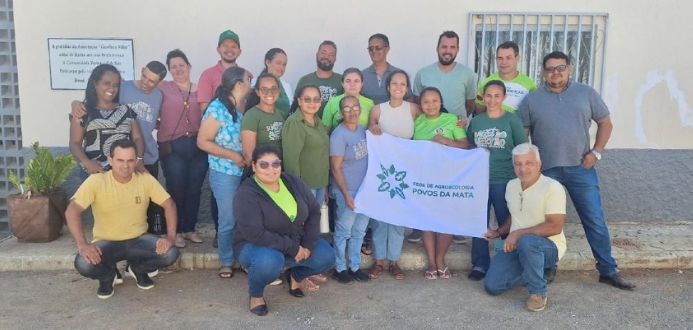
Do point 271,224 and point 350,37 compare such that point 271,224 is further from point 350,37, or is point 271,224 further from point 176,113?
point 350,37

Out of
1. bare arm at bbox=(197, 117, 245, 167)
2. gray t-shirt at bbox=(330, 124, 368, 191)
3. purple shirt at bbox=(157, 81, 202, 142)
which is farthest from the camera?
purple shirt at bbox=(157, 81, 202, 142)

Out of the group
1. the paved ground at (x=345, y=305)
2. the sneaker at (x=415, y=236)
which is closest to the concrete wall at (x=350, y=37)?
the sneaker at (x=415, y=236)

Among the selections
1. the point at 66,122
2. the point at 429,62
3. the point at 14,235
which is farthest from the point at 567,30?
the point at 14,235

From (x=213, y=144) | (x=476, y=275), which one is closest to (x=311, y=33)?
(x=213, y=144)

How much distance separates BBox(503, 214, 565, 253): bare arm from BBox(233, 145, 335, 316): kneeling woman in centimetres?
144

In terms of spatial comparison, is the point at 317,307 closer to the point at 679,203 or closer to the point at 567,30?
the point at 567,30

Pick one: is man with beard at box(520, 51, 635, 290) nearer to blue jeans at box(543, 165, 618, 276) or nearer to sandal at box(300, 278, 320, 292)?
Answer: blue jeans at box(543, 165, 618, 276)

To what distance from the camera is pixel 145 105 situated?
5242 mm

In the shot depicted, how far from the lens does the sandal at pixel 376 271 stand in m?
5.16

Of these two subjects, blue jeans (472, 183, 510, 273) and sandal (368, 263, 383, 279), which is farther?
sandal (368, 263, 383, 279)

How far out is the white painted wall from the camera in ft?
20.6

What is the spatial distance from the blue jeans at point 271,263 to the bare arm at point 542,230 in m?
1.41

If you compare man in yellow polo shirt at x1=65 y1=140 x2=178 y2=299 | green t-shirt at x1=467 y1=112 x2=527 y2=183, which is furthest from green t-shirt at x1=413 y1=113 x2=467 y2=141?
man in yellow polo shirt at x1=65 y1=140 x2=178 y2=299

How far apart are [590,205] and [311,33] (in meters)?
3.30
